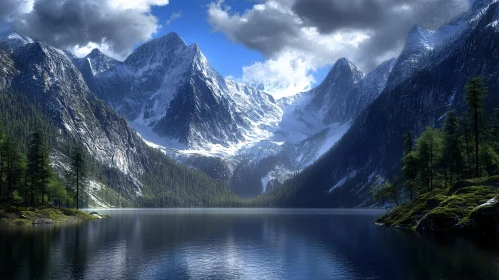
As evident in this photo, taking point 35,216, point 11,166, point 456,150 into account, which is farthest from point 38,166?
point 456,150

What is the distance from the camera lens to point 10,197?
366 ft

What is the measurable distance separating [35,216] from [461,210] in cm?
9557

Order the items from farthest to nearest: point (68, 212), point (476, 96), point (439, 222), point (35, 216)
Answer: point (68, 212), point (35, 216), point (476, 96), point (439, 222)

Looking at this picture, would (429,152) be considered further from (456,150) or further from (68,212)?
(68,212)

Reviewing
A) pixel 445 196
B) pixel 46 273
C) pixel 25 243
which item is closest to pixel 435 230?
pixel 445 196

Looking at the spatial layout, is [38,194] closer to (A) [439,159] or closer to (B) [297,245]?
(B) [297,245]

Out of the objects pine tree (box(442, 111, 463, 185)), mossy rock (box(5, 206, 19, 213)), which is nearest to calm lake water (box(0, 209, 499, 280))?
mossy rock (box(5, 206, 19, 213))

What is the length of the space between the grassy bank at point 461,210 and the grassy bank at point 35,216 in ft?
284

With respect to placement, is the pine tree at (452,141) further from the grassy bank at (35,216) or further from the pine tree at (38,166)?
the pine tree at (38,166)

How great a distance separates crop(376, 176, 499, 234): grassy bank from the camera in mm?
66875

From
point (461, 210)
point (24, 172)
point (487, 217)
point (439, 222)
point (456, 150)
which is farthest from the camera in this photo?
point (24, 172)

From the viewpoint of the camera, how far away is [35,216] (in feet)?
353

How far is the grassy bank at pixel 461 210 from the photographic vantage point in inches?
2633

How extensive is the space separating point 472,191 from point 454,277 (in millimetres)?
44159
